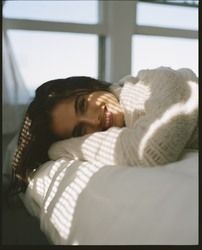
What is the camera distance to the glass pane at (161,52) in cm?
126

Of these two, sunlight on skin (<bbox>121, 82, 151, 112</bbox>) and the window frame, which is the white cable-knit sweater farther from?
the window frame

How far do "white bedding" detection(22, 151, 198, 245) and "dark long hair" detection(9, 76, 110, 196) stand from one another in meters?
0.20

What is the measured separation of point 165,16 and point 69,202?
3.77 ft

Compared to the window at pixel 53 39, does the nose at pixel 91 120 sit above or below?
below

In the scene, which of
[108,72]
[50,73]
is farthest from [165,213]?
[108,72]

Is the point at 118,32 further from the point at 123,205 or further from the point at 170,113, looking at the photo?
the point at 123,205

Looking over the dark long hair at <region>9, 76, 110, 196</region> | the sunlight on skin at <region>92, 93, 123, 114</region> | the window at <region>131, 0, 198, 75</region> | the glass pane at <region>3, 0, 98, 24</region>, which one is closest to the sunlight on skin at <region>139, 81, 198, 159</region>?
the sunlight on skin at <region>92, 93, 123, 114</region>

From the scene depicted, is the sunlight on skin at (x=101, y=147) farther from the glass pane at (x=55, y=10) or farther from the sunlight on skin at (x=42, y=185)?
the glass pane at (x=55, y=10)

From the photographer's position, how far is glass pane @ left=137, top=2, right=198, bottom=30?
1.54 m

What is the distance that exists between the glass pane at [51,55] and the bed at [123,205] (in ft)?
1.32

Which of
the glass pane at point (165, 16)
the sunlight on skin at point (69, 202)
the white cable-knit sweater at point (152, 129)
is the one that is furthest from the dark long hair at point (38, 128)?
the glass pane at point (165, 16)

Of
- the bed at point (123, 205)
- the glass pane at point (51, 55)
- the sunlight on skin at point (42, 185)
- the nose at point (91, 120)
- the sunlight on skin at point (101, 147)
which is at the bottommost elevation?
the sunlight on skin at point (42, 185)

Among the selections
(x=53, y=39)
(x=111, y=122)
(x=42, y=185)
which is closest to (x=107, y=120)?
(x=111, y=122)

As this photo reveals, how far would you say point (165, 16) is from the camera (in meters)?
1.59
